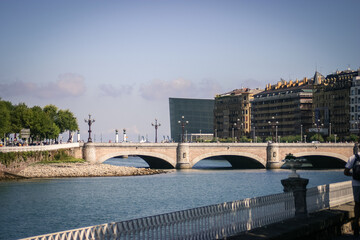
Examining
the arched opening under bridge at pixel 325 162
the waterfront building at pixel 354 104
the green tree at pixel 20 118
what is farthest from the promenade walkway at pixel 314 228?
the waterfront building at pixel 354 104

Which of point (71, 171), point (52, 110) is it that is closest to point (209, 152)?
point (71, 171)

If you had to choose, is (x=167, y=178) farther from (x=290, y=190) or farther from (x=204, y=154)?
(x=290, y=190)

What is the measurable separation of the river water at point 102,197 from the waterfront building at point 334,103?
78.4 meters

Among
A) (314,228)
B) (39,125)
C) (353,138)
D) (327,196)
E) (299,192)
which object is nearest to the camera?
(314,228)

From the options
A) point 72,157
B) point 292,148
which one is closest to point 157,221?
point 72,157

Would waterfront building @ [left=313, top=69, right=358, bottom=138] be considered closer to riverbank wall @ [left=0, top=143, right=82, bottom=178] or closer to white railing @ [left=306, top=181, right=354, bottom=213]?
riverbank wall @ [left=0, top=143, right=82, bottom=178]

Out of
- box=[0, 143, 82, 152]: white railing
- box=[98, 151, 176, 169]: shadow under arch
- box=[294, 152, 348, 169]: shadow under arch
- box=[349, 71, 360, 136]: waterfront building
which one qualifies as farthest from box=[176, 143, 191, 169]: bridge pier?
box=[349, 71, 360, 136]: waterfront building

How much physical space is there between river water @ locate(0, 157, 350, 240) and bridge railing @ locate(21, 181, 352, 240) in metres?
21.7

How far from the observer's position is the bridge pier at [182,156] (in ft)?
352

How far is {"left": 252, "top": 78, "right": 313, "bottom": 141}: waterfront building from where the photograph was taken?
183 meters

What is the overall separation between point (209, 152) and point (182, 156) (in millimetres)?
5544

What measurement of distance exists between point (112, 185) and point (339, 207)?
172 feet

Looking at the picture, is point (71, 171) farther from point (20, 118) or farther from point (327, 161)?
point (327, 161)

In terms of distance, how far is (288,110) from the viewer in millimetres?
188000
